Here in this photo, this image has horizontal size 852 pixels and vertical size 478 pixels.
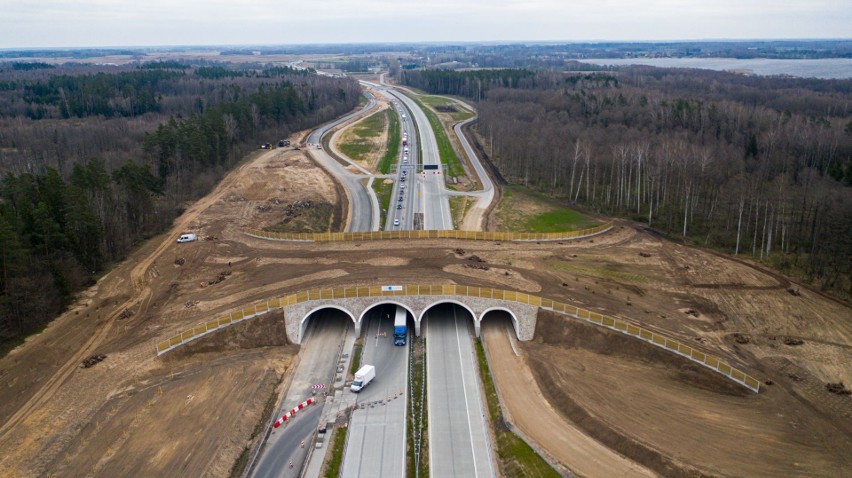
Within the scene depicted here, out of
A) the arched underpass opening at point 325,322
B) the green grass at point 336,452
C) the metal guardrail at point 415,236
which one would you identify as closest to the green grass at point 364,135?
the metal guardrail at point 415,236

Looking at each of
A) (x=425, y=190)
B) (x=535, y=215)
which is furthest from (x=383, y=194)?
(x=535, y=215)

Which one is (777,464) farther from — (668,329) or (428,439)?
(428,439)

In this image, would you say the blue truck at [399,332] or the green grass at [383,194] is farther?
the green grass at [383,194]

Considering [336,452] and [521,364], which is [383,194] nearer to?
[521,364]

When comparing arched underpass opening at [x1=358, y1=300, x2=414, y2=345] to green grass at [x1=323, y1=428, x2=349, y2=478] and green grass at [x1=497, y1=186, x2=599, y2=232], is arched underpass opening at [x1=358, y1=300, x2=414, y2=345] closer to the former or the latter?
green grass at [x1=323, y1=428, x2=349, y2=478]

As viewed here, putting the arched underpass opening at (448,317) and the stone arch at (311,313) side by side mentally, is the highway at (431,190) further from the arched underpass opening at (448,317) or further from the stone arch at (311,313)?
the stone arch at (311,313)

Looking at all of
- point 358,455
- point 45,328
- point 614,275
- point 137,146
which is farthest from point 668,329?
A: point 137,146
